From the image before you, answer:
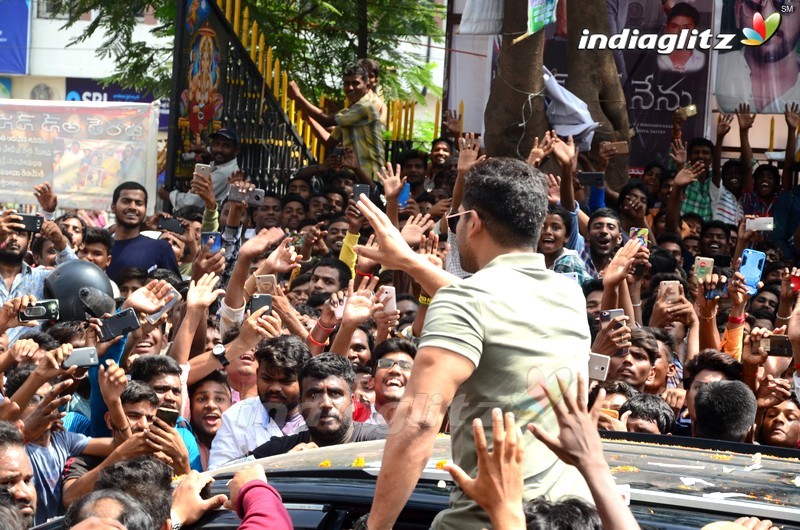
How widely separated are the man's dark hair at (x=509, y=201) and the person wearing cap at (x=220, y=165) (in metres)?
7.92

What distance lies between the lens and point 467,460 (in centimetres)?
330

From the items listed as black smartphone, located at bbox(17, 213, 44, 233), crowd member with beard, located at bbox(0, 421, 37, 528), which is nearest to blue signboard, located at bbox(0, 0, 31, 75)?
black smartphone, located at bbox(17, 213, 44, 233)

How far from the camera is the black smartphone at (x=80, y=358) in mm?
5031

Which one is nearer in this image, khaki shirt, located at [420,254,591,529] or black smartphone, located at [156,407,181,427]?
khaki shirt, located at [420,254,591,529]

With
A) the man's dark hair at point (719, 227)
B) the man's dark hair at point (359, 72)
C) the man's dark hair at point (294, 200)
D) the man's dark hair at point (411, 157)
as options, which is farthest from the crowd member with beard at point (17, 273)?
the man's dark hair at point (719, 227)

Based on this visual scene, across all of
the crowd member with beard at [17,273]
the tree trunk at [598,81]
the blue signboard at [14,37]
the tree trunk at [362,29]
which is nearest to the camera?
the crowd member with beard at [17,273]

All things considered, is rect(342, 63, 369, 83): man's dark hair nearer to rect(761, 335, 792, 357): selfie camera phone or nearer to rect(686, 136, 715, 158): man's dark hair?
rect(686, 136, 715, 158): man's dark hair

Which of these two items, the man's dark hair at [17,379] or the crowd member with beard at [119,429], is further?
the man's dark hair at [17,379]

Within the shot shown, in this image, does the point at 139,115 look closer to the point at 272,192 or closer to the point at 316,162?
the point at 272,192

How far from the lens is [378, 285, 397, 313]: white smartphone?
6.46 m

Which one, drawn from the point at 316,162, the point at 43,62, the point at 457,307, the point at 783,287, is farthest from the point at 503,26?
the point at 43,62

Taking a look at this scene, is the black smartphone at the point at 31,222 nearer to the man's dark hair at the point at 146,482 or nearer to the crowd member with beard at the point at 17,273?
the crowd member with beard at the point at 17,273

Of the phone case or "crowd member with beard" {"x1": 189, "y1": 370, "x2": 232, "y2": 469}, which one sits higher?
the phone case

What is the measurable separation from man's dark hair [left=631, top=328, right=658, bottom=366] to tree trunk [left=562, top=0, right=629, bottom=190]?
4330 mm
